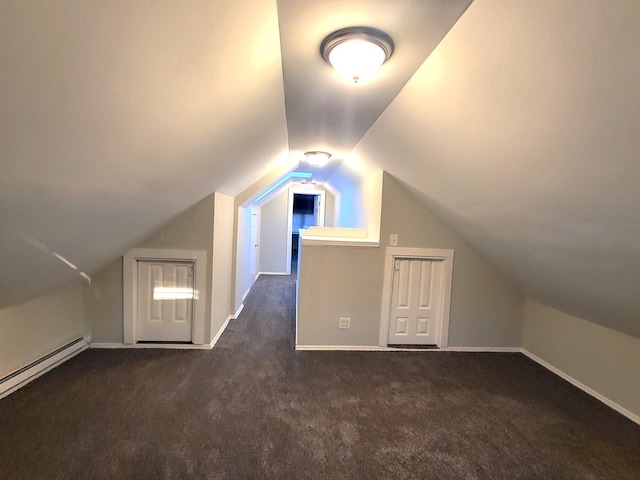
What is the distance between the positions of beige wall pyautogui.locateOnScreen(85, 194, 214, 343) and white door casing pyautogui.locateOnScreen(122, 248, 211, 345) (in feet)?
0.17

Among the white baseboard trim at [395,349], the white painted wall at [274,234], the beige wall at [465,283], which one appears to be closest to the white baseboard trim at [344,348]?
the white baseboard trim at [395,349]

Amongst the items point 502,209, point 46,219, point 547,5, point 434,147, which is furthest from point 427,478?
point 46,219

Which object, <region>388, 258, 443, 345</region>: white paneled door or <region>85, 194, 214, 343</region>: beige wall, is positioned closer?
<region>85, 194, 214, 343</region>: beige wall

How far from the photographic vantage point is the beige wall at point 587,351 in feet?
8.61

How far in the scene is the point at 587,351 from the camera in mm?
3016

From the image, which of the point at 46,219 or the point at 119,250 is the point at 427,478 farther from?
the point at 119,250

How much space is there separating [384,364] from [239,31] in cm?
319

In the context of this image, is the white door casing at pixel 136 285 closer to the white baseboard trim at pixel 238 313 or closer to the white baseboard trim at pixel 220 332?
the white baseboard trim at pixel 220 332

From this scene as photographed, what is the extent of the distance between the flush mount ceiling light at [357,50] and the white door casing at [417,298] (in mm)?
2444

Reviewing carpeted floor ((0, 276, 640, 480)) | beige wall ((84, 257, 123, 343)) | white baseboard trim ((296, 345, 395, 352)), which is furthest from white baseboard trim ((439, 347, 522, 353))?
beige wall ((84, 257, 123, 343))

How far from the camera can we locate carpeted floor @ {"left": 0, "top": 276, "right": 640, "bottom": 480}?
1914 millimetres

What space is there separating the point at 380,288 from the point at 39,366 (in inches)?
132

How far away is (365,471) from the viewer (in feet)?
6.23

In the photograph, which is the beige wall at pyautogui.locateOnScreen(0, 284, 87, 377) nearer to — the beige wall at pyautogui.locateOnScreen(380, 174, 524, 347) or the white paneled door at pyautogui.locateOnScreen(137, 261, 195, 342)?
the white paneled door at pyautogui.locateOnScreen(137, 261, 195, 342)
